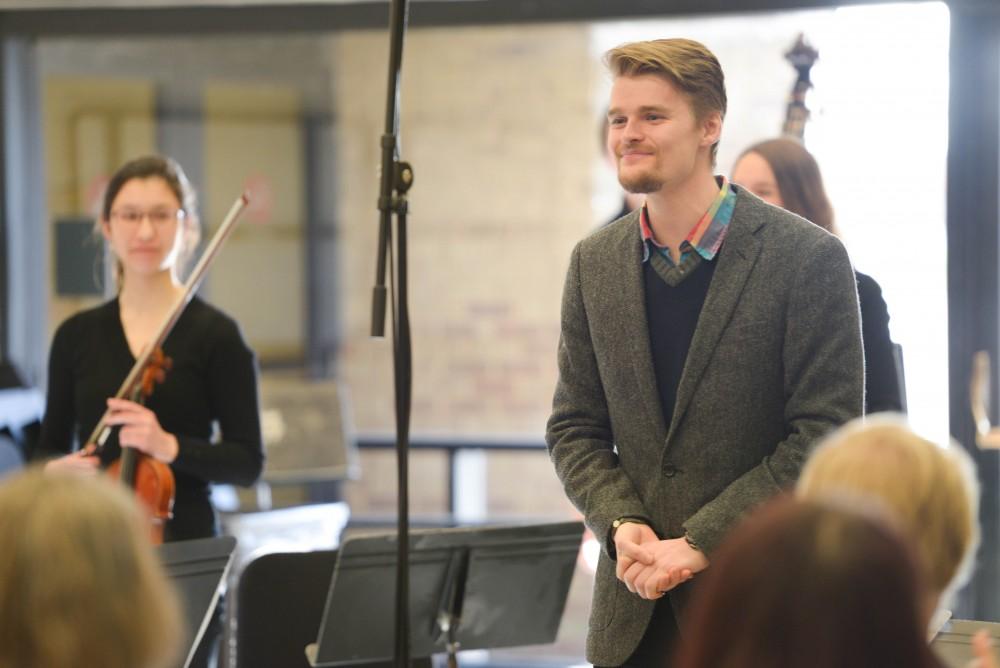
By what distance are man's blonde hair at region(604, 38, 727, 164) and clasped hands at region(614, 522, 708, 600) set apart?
2.21 feet

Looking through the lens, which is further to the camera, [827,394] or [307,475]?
[307,475]

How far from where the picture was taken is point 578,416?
223 cm

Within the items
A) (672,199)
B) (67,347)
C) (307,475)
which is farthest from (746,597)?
(307,475)

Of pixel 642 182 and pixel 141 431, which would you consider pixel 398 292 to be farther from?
pixel 141 431

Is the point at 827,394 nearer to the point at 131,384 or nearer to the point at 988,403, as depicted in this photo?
the point at 131,384

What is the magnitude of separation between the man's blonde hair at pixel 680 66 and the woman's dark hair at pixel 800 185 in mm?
717

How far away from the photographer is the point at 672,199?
2.12 metres

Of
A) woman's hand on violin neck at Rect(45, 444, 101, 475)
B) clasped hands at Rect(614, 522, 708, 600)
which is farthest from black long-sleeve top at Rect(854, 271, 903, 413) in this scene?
woman's hand on violin neck at Rect(45, 444, 101, 475)

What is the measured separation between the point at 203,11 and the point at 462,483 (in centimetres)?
208

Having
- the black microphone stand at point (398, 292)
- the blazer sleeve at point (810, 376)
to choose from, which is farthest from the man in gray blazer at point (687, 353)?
the black microphone stand at point (398, 292)

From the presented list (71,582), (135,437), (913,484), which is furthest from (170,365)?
(913,484)

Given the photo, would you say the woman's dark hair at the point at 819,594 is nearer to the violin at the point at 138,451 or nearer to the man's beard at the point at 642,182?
the man's beard at the point at 642,182

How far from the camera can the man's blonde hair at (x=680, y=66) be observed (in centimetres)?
208

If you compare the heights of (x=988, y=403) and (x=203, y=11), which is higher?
(x=203, y=11)
